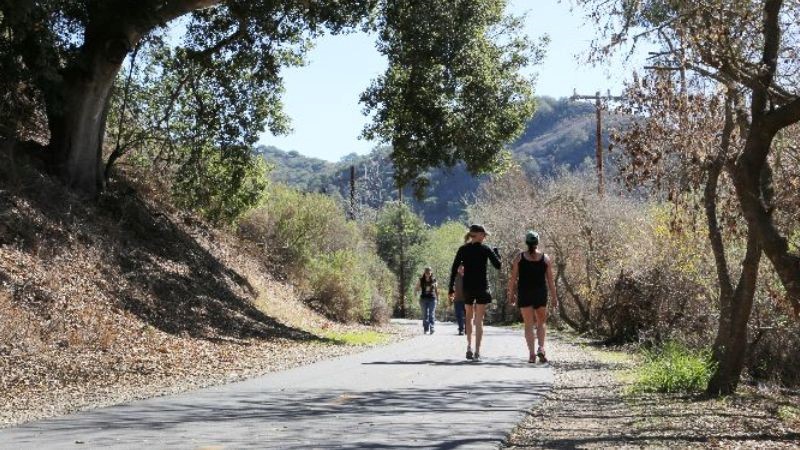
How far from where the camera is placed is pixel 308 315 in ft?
102

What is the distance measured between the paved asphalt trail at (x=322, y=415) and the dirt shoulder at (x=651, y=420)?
11.4 inches

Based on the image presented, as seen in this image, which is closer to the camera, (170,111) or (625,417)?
(625,417)

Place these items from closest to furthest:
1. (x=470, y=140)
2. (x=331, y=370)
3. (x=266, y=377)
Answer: (x=266, y=377), (x=331, y=370), (x=470, y=140)

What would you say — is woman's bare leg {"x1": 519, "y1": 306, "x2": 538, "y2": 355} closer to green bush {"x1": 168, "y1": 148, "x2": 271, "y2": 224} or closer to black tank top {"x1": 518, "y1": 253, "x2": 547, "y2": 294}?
black tank top {"x1": 518, "y1": 253, "x2": 547, "y2": 294}

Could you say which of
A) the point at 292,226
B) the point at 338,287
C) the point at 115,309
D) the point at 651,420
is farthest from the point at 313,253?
the point at 651,420

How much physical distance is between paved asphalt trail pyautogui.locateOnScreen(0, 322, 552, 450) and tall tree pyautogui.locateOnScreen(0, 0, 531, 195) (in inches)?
390

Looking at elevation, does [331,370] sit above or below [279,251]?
below

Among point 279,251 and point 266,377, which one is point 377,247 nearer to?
point 279,251

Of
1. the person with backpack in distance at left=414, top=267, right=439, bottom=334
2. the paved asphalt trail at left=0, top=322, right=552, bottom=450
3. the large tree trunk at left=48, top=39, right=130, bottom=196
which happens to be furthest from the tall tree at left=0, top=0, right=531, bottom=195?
the paved asphalt trail at left=0, top=322, right=552, bottom=450

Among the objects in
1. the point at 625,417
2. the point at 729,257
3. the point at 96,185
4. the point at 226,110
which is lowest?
the point at 625,417

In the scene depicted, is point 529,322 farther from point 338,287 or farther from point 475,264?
point 338,287

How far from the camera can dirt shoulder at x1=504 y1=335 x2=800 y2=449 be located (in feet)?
24.7

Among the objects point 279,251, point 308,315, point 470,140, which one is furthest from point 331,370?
point 279,251

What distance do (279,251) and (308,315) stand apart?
17.6 ft
